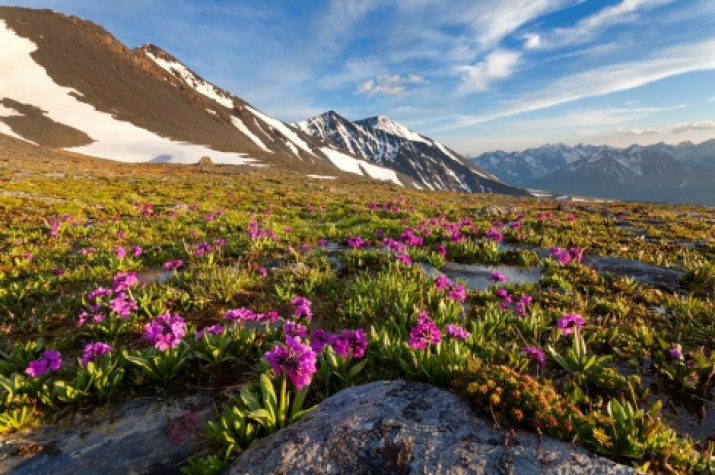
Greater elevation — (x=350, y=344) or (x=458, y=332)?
(x=350, y=344)

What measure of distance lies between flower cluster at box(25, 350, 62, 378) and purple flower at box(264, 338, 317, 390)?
8.33 ft

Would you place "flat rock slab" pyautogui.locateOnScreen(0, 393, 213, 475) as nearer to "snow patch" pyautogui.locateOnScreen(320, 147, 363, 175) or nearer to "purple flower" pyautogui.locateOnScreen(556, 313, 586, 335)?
"purple flower" pyautogui.locateOnScreen(556, 313, 586, 335)

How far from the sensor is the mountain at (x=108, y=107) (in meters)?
80.5

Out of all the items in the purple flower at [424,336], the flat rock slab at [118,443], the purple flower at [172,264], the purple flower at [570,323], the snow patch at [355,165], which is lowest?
the flat rock slab at [118,443]

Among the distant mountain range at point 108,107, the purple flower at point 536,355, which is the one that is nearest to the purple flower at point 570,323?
the purple flower at point 536,355

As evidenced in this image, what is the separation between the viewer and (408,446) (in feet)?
8.01

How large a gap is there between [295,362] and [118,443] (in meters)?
1.80

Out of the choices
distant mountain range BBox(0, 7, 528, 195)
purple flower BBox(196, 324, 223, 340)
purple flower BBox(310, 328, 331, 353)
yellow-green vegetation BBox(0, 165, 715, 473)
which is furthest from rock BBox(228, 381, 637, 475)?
distant mountain range BBox(0, 7, 528, 195)

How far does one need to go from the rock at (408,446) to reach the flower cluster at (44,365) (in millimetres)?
2659

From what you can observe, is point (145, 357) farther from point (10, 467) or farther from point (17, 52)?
point (17, 52)

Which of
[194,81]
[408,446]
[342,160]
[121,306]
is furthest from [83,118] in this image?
[408,446]

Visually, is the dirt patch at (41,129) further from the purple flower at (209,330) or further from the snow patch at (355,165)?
the snow patch at (355,165)

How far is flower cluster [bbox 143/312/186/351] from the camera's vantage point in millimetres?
3972

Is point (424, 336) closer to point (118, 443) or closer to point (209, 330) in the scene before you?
point (209, 330)
